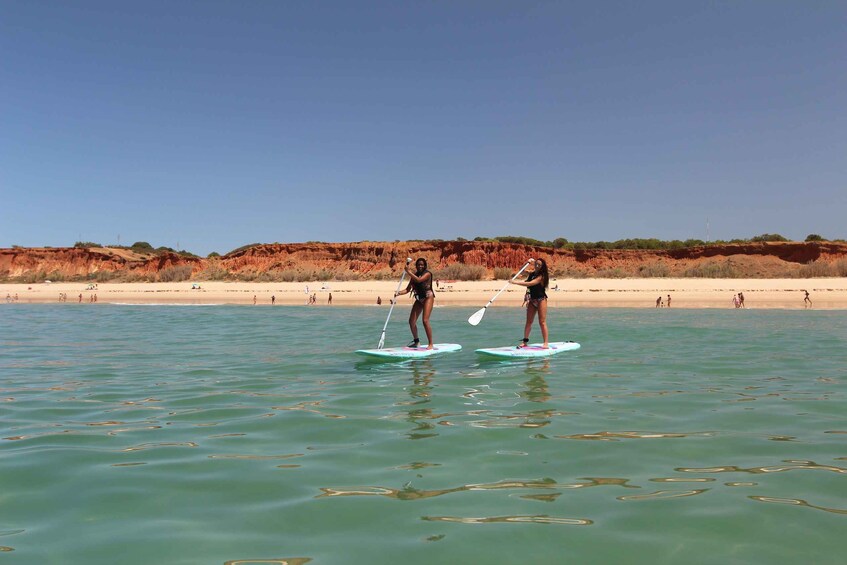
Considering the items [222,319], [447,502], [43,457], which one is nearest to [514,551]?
[447,502]

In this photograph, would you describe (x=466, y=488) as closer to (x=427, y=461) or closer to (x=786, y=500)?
(x=427, y=461)

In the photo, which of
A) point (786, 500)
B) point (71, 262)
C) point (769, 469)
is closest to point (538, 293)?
point (769, 469)

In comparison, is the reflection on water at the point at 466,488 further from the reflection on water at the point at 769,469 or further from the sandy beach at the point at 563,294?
the sandy beach at the point at 563,294

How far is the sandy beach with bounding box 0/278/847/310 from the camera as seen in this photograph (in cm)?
2783

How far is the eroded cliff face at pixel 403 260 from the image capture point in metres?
45.5

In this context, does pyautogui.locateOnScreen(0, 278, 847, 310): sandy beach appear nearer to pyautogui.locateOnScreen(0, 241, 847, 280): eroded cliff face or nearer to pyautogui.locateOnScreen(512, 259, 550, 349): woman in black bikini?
pyautogui.locateOnScreen(0, 241, 847, 280): eroded cliff face

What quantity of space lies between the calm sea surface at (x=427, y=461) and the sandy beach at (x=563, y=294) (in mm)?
17334

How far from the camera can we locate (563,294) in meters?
32.3

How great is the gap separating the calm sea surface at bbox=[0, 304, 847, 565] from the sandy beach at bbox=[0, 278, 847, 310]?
56.9ft

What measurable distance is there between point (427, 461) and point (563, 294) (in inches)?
1111

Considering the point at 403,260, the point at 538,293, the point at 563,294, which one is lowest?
the point at 563,294

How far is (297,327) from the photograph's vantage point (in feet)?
63.8

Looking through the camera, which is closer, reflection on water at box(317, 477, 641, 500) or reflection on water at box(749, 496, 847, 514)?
reflection on water at box(749, 496, 847, 514)

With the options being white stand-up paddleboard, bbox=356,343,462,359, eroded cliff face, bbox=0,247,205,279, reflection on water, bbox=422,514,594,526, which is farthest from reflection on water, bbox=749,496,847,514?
eroded cliff face, bbox=0,247,205,279
